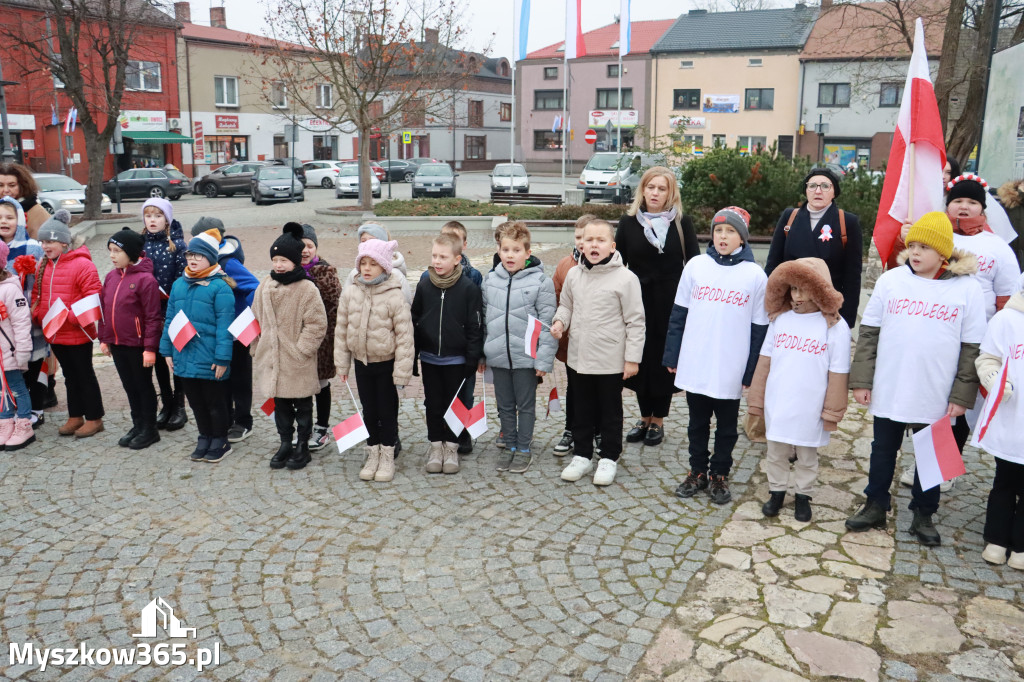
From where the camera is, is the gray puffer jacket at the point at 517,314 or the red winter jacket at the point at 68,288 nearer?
the gray puffer jacket at the point at 517,314

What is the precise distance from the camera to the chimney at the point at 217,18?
54.6m

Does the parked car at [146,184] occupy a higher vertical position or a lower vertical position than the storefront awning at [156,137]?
lower

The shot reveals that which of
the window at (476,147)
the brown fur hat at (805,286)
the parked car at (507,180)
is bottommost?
the brown fur hat at (805,286)

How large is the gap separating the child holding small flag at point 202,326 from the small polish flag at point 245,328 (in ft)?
0.28

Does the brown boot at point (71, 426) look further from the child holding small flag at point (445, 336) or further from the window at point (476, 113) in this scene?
the window at point (476, 113)

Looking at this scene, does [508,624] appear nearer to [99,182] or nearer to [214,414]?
[214,414]

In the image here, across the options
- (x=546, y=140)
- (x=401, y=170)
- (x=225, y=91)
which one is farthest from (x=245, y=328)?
(x=546, y=140)

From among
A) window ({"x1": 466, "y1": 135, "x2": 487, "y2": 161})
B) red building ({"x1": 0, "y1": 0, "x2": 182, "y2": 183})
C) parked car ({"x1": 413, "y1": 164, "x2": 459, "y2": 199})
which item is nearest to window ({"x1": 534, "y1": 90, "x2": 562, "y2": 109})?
window ({"x1": 466, "y1": 135, "x2": 487, "y2": 161})

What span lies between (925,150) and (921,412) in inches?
78.5

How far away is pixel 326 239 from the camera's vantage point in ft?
67.3

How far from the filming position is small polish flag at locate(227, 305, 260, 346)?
6.07m

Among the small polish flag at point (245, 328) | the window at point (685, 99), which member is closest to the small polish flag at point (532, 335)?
the small polish flag at point (245, 328)

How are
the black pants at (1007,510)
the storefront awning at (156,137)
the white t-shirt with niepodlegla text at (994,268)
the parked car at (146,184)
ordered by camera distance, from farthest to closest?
the storefront awning at (156,137)
the parked car at (146,184)
the white t-shirt with niepodlegla text at (994,268)
the black pants at (1007,510)

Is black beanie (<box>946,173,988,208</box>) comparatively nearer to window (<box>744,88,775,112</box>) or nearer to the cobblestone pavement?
the cobblestone pavement
